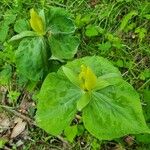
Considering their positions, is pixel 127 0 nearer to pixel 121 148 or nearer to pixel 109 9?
pixel 109 9

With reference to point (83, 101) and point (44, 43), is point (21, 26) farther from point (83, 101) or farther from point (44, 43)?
point (83, 101)

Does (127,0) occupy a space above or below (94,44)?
above

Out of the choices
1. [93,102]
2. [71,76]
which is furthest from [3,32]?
[93,102]

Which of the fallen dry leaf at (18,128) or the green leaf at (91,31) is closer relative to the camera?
the fallen dry leaf at (18,128)

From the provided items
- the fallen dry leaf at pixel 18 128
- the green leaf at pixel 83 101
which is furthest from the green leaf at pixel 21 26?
the green leaf at pixel 83 101

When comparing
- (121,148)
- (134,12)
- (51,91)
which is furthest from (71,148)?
(134,12)

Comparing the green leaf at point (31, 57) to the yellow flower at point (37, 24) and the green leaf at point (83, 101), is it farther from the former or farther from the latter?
the green leaf at point (83, 101)

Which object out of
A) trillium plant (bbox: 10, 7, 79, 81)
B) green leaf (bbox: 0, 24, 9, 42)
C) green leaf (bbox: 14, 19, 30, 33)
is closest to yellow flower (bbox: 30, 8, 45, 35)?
trillium plant (bbox: 10, 7, 79, 81)
